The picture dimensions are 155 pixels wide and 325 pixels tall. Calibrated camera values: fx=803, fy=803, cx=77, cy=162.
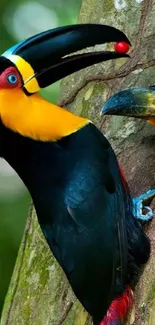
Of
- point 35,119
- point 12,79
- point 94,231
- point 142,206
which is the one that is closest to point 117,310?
point 94,231

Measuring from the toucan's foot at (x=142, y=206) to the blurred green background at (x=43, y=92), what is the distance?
5.86 feet

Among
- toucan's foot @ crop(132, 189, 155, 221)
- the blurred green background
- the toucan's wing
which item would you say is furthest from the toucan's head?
the blurred green background

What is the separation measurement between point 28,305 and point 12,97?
3.15 feet

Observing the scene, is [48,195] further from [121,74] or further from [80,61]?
[121,74]

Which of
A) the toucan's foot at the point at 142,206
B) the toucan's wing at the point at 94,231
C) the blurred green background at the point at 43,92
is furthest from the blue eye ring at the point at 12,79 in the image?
the blurred green background at the point at 43,92

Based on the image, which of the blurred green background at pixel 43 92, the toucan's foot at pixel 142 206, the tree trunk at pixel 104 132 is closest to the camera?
the toucan's foot at pixel 142 206

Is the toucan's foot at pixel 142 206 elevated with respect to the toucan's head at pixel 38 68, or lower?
lower

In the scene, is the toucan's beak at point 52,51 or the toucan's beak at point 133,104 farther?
the toucan's beak at point 133,104

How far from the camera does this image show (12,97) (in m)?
2.54

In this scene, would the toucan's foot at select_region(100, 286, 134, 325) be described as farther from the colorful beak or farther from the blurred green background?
the blurred green background

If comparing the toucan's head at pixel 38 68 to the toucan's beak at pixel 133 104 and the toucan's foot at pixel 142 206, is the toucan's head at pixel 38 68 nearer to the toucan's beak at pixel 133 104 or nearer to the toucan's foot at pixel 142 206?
the toucan's beak at pixel 133 104

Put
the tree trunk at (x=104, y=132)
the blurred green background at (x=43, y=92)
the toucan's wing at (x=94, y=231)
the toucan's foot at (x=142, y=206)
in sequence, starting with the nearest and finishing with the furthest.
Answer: the toucan's wing at (x=94, y=231) → the toucan's foot at (x=142, y=206) → the tree trunk at (x=104, y=132) → the blurred green background at (x=43, y=92)

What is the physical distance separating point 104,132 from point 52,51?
2.12 feet

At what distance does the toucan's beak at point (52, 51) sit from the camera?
2.57 m
